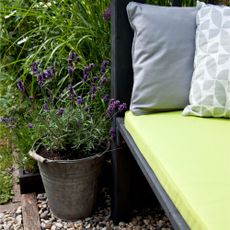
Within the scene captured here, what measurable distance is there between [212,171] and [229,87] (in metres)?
A: 0.45

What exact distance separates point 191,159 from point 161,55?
1.71 feet

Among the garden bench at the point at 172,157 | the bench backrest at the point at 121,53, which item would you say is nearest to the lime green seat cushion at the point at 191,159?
the garden bench at the point at 172,157

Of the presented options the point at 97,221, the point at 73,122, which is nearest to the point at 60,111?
the point at 73,122

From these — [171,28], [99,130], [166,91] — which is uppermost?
[171,28]

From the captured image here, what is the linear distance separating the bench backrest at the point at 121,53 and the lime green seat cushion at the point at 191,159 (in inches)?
5.4

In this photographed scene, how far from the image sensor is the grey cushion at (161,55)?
143 centimetres

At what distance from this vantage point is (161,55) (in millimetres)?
1436

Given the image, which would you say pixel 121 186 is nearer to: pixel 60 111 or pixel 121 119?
pixel 121 119

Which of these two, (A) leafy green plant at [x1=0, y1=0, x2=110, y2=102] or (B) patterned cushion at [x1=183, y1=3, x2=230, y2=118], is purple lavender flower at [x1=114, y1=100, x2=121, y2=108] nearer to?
(B) patterned cushion at [x1=183, y1=3, x2=230, y2=118]

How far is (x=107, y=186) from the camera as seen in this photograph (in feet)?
6.77

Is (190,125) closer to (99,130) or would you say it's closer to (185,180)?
(185,180)

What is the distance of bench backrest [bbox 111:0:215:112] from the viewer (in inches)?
58.6

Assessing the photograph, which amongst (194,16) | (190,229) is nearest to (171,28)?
(194,16)

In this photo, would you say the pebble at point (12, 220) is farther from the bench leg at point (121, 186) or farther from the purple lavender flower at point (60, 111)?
the purple lavender flower at point (60, 111)
